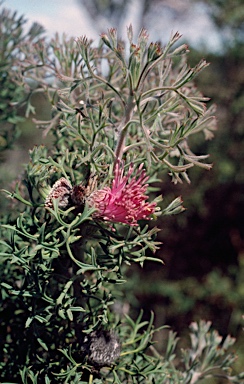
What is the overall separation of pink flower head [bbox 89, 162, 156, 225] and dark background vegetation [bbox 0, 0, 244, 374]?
7.80 ft

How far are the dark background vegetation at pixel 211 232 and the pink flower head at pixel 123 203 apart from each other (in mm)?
2377

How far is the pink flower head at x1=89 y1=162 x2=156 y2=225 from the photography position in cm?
47

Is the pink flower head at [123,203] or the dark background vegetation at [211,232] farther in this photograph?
the dark background vegetation at [211,232]

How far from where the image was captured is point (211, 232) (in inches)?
123

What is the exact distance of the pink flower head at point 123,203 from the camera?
1.55ft

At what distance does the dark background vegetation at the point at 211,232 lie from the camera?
2.90 metres

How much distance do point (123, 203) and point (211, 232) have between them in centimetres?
273

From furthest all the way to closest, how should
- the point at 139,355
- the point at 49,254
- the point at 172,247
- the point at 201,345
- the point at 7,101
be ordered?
the point at 172,247
the point at 7,101
the point at 201,345
the point at 139,355
the point at 49,254

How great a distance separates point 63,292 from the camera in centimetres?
51

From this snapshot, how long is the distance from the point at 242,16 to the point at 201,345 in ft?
9.93

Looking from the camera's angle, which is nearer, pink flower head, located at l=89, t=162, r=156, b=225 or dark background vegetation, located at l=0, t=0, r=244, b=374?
pink flower head, located at l=89, t=162, r=156, b=225

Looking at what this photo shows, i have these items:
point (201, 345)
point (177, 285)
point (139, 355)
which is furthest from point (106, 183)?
point (177, 285)

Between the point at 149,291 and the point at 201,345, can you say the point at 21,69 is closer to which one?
the point at 201,345

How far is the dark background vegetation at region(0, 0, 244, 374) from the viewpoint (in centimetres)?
290
